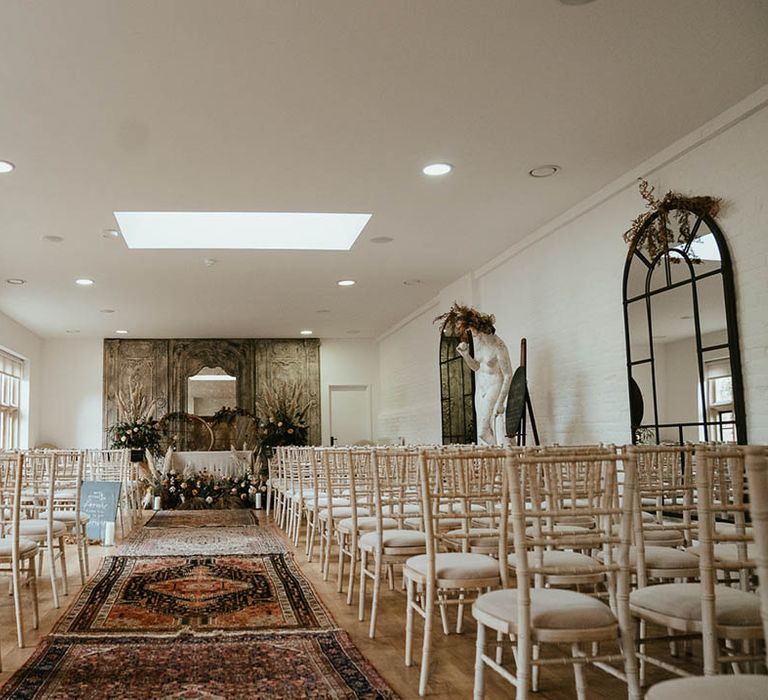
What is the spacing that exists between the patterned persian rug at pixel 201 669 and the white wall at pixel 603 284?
2.76 meters

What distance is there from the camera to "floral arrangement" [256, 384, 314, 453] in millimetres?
13219

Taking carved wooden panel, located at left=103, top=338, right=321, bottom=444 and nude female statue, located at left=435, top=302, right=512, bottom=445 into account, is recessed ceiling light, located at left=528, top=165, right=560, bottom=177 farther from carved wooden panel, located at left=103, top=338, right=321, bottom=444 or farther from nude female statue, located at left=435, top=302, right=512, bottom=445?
carved wooden panel, located at left=103, top=338, right=321, bottom=444

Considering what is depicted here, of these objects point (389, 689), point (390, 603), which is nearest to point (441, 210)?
point (390, 603)

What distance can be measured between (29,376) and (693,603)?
12619 mm

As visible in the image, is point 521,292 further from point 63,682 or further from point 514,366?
point 63,682

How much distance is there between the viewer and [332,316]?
11.9 metres

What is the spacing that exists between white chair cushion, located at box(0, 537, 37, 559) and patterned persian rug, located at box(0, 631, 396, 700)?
491 millimetres

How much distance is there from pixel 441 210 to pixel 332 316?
557 cm

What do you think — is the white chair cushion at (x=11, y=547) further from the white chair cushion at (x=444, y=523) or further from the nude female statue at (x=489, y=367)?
the nude female statue at (x=489, y=367)

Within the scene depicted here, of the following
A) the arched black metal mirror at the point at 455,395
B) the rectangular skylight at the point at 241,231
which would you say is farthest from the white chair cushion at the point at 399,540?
the arched black metal mirror at the point at 455,395

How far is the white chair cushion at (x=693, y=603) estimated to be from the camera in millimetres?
2184

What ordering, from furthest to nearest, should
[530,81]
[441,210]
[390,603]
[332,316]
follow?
[332,316], [441,210], [390,603], [530,81]

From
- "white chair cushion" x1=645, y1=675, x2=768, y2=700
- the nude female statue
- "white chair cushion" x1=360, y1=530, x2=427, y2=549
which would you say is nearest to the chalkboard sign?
"white chair cushion" x1=360, y1=530, x2=427, y2=549

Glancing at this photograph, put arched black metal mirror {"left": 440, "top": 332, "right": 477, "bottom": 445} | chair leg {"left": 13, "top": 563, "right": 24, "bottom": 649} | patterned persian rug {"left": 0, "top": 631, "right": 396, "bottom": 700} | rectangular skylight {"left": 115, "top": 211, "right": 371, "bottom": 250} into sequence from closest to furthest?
1. patterned persian rug {"left": 0, "top": 631, "right": 396, "bottom": 700}
2. chair leg {"left": 13, "top": 563, "right": 24, "bottom": 649}
3. rectangular skylight {"left": 115, "top": 211, "right": 371, "bottom": 250}
4. arched black metal mirror {"left": 440, "top": 332, "right": 477, "bottom": 445}
